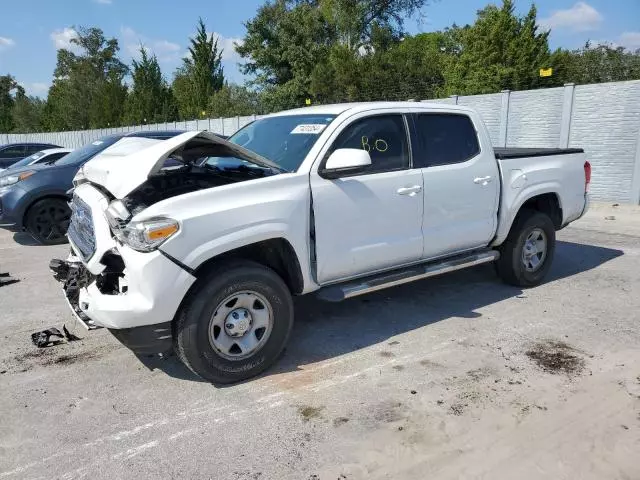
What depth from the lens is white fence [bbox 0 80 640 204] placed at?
11344 mm

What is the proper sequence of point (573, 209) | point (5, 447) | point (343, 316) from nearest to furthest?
1. point (5, 447)
2. point (343, 316)
3. point (573, 209)

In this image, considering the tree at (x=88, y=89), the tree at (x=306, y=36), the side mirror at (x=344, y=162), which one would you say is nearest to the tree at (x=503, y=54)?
the tree at (x=306, y=36)

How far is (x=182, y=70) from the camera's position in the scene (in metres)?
55.8

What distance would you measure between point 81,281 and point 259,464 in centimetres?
190

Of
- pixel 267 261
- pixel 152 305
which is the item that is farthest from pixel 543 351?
pixel 152 305

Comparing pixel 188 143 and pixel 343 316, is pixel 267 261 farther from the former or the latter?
pixel 343 316

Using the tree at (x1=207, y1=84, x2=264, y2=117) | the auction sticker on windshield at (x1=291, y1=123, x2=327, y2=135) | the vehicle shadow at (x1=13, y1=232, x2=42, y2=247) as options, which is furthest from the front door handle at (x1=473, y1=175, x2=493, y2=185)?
the tree at (x1=207, y1=84, x2=264, y2=117)

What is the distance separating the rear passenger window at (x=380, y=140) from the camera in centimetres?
432

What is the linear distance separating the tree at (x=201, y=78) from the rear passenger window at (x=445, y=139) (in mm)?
41151

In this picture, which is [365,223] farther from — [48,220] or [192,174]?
[48,220]

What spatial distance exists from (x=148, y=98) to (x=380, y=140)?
44.4 m

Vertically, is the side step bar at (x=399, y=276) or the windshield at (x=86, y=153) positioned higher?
the windshield at (x=86, y=153)

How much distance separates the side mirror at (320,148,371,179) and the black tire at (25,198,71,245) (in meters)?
6.04

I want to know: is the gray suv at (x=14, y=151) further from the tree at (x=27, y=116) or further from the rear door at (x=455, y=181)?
A: the tree at (x=27, y=116)
